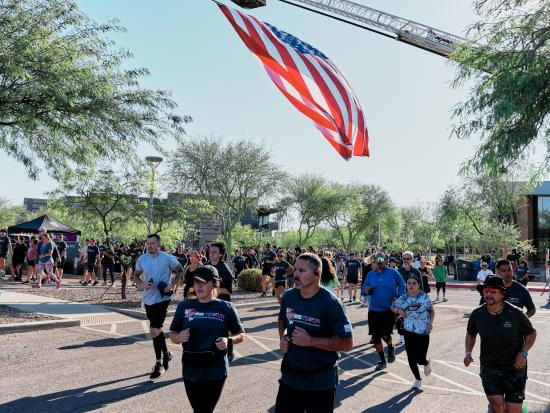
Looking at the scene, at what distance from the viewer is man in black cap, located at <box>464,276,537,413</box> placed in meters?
4.43

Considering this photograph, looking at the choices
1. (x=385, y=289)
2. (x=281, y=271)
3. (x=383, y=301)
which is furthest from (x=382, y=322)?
(x=281, y=271)

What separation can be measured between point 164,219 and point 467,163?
841 inches

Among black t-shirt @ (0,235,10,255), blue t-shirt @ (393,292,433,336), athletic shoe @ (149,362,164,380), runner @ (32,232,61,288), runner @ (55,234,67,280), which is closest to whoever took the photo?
athletic shoe @ (149,362,164,380)

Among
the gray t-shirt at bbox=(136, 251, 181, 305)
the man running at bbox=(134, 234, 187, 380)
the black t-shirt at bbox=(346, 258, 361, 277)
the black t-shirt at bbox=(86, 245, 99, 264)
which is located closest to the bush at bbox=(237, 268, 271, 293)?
the black t-shirt at bbox=(346, 258, 361, 277)

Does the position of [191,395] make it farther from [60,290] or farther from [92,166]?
[60,290]

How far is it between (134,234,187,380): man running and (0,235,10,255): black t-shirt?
49.0ft

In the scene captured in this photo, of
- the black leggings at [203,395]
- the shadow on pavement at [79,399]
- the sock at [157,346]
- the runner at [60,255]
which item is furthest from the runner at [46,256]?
the black leggings at [203,395]

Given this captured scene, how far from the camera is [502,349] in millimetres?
4523

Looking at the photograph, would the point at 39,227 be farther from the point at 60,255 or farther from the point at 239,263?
the point at 239,263

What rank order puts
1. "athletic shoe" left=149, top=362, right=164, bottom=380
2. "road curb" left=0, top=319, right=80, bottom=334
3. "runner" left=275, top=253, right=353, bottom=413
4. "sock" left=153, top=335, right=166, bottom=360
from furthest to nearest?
"road curb" left=0, top=319, right=80, bottom=334, "sock" left=153, top=335, right=166, bottom=360, "athletic shoe" left=149, top=362, right=164, bottom=380, "runner" left=275, top=253, right=353, bottom=413

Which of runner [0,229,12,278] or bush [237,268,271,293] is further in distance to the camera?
runner [0,229,12,278]

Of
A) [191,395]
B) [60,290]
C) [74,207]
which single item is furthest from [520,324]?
[74,207]

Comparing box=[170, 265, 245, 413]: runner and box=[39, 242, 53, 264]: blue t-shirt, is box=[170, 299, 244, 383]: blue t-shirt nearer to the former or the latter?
box=[170, 265, 245, 413]: runner

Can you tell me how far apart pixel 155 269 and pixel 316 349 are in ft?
12.9
